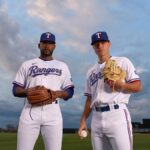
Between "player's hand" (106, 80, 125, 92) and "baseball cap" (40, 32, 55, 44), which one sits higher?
"baseball cap" (40, 32, 55, 44)

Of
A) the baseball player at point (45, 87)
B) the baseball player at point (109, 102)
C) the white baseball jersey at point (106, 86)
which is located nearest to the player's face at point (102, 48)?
the baseball player at point (109, 102)

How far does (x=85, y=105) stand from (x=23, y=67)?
1.30 m

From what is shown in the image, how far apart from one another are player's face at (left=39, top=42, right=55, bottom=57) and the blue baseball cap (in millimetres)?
971

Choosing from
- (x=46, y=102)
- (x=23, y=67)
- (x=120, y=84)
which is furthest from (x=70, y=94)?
(x=120, y=84)

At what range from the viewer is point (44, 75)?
6.38 metres

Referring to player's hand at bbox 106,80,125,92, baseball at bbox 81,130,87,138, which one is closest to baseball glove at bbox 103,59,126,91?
player's hand at bbox 106,80,125,92

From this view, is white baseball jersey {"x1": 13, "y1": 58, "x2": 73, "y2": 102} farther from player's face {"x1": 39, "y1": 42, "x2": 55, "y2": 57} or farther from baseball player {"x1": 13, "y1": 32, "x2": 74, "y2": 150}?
player's face {"x1": 39, "y1": 42, "x2": 55, "y2": 57}

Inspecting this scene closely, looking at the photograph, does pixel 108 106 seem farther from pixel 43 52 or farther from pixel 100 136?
pixel 43 52

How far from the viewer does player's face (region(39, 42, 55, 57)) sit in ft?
21.1

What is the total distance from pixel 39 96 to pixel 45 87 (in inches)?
11.1

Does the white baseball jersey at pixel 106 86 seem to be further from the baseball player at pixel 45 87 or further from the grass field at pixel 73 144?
the grass field at pixel 73 144

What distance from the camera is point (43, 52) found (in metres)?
6.51

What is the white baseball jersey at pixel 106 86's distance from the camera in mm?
5402

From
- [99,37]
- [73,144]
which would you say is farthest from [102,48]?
[73,144]
